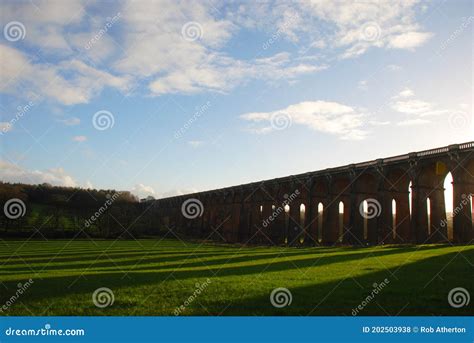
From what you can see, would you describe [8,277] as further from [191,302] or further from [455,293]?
[455,293]

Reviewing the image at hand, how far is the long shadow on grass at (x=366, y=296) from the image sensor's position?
944cm

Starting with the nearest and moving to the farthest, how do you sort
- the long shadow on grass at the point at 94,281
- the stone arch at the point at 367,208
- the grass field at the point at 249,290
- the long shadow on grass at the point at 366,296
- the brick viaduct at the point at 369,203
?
1. the long shadow on grass at the point at 366,296
2. the grass field at the point at 249,290
3. the long shadow on grass at the point at 94,281
4. the brick viaduct at the point at 369,203
5. the stone arch at the point at 367,208

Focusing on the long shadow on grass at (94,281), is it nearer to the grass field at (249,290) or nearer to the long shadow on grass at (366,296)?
the grass field at (249,290)

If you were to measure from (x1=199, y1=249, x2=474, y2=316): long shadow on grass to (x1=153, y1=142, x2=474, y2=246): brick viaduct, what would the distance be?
20.3 m

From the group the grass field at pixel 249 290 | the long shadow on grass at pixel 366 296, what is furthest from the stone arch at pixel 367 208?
the long shadow on grass at pixel 366 296

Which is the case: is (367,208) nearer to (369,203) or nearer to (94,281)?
(369,203)

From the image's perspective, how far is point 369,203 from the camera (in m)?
43.3

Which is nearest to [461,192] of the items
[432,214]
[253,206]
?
[432,214]

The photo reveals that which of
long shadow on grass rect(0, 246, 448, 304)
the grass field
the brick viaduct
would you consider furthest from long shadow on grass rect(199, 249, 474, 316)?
the brick viaduct

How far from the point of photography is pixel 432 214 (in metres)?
36.5

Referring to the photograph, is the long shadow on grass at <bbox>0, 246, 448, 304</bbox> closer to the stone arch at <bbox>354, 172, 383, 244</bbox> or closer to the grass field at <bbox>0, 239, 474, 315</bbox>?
the grass field at <bbox>0, 239, 474, 315</bbox>

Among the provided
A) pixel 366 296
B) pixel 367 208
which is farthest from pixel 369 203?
pixel 366 296

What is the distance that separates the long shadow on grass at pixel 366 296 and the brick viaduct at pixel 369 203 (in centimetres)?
2033

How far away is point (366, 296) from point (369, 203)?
34.1 metres
